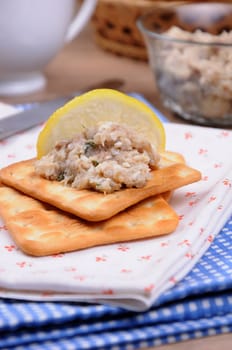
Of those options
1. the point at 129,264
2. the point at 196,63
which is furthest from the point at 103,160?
the point at 196,63

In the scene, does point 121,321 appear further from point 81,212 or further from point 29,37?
point 29,37

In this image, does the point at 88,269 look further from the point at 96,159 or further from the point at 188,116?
the point at 188,116

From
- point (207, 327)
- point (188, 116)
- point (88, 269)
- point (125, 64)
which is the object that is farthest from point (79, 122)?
point (125, 64)

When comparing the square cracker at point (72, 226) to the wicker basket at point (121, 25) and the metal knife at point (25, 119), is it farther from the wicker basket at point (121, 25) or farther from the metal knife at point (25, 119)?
the wicker basket at point (121, 25)

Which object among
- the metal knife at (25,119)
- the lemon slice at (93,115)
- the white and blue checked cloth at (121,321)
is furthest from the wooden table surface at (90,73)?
the white and blue checked cloth at (121,321)

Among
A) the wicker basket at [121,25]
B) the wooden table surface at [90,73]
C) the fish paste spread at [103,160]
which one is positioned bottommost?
the wooden table surface at [90,73]

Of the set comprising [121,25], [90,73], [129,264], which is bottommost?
[90,73]
